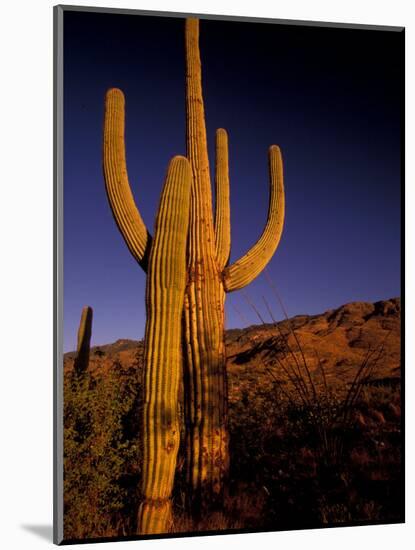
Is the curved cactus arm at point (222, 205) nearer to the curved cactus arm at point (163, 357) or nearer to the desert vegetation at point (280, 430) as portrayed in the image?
the curved cactus arm at point (163, 357)

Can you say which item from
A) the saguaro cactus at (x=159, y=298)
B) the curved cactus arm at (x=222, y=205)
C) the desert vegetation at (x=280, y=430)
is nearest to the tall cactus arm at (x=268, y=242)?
the curved cactus arm at (x=222, y=205)

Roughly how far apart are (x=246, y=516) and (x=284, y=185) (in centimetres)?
212

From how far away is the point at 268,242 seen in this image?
20.2 feet

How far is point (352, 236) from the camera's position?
21.0ft

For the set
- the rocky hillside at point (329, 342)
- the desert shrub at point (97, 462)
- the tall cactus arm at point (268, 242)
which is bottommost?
the desert shrub at point (97, 462)

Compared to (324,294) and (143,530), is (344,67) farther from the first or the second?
(143,530)

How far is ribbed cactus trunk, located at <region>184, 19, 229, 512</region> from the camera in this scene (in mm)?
5867

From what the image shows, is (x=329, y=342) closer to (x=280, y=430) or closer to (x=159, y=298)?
(x=280, y=430)

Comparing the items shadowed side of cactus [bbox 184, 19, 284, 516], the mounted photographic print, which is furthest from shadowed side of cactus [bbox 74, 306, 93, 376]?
shadowed side of cactus [bbox 184, 19, 284, 516]

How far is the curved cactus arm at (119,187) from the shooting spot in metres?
5.81

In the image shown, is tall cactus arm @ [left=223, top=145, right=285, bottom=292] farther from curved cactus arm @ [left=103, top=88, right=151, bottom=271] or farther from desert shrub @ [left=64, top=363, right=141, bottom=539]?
desert shrub @ [left=64, top=363, right=141, bottom=539]

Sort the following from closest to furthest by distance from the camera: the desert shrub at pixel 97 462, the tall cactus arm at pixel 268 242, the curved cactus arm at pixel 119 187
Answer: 1. the desert shrub at pixel 97 462
2. the curved cactus arm at pixel 119 187
3. the tall cactus arm at pixel 268 242

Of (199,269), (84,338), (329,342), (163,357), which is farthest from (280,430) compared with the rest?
(84,338)

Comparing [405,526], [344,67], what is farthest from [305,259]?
[405,526]
